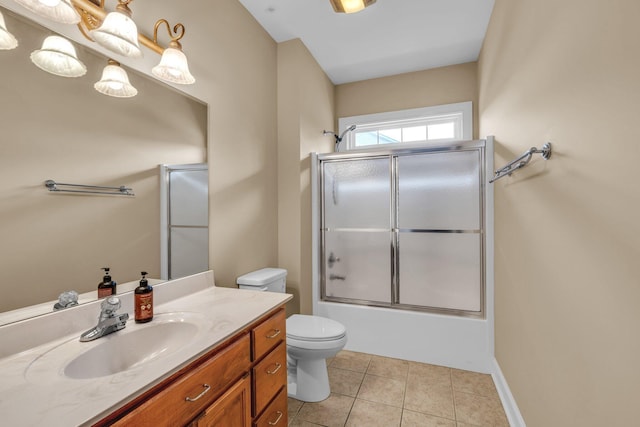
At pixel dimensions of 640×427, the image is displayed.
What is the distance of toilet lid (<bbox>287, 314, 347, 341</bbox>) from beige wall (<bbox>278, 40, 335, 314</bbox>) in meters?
0.43

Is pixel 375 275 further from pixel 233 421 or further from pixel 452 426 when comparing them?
pixel 233 421

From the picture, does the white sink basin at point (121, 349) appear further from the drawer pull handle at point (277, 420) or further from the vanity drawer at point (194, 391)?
the drawer pull handle at point (277, 420)

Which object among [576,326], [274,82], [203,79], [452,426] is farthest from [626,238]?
[274,82]

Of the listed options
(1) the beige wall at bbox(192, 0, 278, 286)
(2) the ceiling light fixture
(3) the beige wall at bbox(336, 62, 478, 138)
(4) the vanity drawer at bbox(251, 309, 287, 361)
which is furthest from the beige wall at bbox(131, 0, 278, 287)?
(3) the beige wall at bbox(336, 62, 478, 138)

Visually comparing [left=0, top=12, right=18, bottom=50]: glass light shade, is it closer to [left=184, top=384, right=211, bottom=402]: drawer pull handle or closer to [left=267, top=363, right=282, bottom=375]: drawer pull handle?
[left=184, top=384, right=211, bottom=402]: drawer pull handle

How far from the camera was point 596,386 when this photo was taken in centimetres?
84

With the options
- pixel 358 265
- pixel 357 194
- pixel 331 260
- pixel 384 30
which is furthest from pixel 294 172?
pixel 384 30

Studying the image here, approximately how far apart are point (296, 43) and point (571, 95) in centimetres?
216

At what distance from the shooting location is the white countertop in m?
0.61

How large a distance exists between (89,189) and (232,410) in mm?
986

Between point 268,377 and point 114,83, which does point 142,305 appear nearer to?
point 268,377

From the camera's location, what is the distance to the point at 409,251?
2.44 metres

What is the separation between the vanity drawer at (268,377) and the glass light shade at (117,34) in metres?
1.36

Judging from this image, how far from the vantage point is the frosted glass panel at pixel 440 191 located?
7.47 feet
